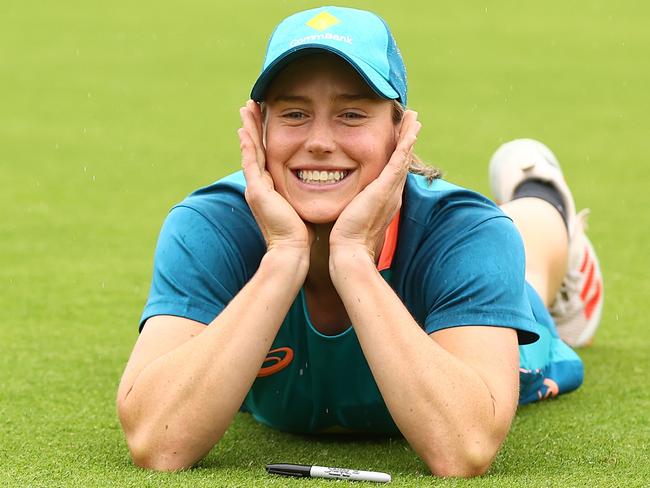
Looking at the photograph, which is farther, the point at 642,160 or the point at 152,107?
the point at 152,107

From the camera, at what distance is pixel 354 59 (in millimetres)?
3064

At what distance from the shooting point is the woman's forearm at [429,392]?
9.61ft

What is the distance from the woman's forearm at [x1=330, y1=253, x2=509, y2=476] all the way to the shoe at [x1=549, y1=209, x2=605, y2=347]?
82.1 inches

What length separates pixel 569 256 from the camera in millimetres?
5082

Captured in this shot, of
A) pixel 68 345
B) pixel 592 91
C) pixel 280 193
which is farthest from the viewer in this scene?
pixel 592 91

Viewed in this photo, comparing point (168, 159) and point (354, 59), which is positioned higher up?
point (354, 59)

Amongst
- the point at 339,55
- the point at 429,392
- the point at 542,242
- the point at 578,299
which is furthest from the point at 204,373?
the point at 578,299

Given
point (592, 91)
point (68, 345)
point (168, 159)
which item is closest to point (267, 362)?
point (68, 345)

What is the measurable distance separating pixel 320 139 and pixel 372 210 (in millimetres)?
226

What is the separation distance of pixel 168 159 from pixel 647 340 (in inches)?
194

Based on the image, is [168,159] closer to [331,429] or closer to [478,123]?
[478,123]

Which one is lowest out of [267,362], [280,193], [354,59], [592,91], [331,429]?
[592,91]

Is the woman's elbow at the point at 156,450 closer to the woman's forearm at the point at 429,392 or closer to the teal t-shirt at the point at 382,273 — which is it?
the teal t-shirt at the point at 382,273

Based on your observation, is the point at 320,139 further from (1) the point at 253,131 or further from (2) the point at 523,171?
(2) the point at 523,171
